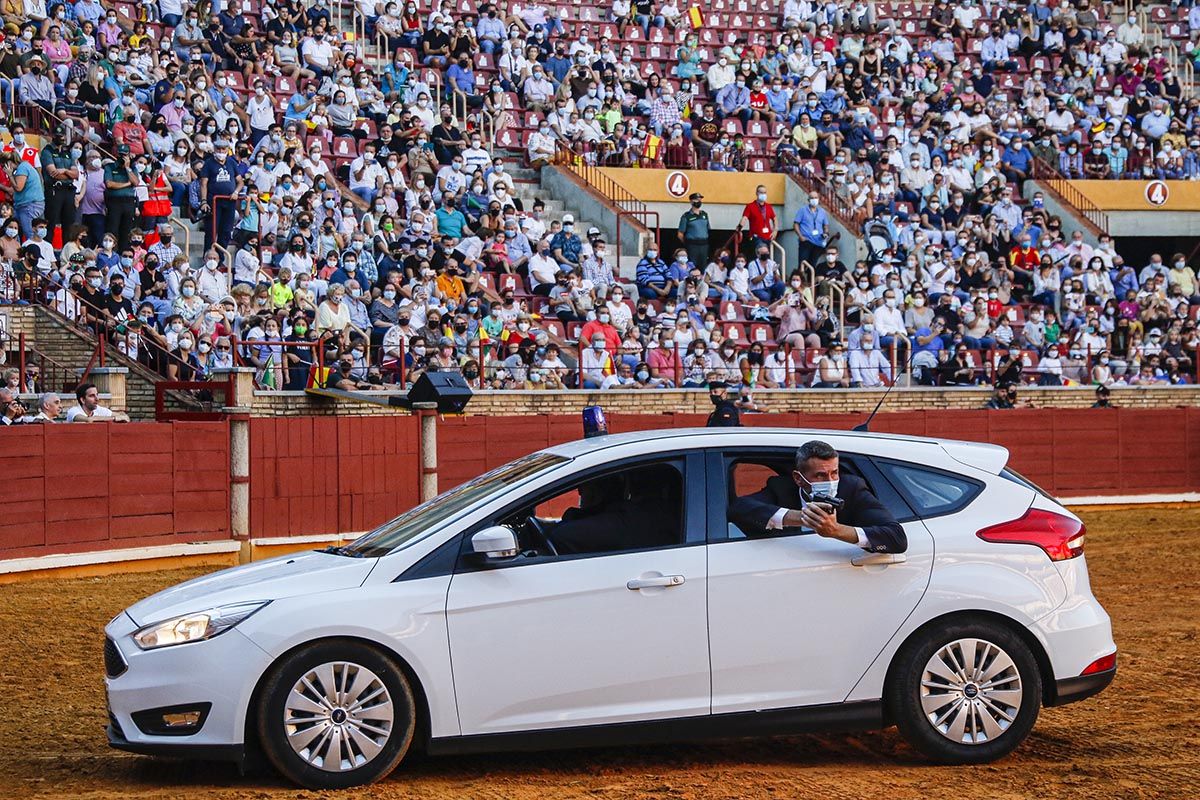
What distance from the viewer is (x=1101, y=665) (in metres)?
7.57

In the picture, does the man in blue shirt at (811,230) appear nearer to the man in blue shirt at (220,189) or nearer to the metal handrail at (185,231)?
the man in blue shirt at (220,189)

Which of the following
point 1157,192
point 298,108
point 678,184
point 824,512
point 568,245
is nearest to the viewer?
point 824,512

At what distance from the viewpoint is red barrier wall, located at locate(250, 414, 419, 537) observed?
61.3 feet

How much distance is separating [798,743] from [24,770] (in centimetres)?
376

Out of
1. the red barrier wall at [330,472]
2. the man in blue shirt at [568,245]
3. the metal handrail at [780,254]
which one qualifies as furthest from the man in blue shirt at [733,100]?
the red barrier wall at [330,472]

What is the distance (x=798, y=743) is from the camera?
315 inches

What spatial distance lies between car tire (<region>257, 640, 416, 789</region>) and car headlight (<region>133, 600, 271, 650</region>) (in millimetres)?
280

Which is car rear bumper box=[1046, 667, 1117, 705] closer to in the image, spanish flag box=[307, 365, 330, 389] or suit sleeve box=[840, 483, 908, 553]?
suit sleeve box=[840, 483, 908, 553]

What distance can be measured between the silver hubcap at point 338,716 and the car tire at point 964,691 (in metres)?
2.37

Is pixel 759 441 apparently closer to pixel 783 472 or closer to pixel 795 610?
pixel 783 472

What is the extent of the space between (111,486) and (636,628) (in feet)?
36.6

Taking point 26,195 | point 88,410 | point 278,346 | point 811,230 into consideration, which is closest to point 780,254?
point 811,230

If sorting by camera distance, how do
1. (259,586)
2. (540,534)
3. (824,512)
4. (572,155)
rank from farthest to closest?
(572,155) < (540,534) < (824,512) < (259,586)

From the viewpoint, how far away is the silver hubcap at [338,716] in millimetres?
6848
